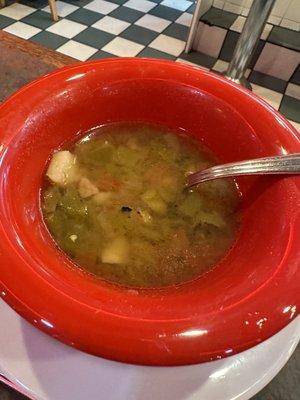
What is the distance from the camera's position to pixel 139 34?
2324mm

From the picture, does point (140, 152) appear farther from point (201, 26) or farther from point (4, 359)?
point (201, 26)

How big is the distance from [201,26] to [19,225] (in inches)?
78.6

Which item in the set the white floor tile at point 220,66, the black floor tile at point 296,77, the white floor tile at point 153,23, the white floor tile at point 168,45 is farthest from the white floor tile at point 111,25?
the black floor tile at point 296,77

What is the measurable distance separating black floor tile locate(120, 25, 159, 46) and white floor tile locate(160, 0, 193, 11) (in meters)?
0.45

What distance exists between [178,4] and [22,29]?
1150 millimetres

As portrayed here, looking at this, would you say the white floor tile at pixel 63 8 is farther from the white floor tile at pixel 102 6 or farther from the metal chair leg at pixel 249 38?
the metal chair leg at pixel 249 38

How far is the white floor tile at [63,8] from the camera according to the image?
8.10 ft

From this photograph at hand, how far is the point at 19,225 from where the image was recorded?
1.93ft

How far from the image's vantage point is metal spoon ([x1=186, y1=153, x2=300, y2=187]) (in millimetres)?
650

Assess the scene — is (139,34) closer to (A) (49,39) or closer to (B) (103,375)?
(A) (49,39)

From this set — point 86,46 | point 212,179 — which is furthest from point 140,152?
point 86,46

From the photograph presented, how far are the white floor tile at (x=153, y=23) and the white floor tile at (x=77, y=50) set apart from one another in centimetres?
48

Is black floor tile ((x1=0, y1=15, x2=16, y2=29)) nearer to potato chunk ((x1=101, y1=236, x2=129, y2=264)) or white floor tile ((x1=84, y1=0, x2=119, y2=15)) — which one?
white floor tile ((x1=84, y1=0, x2=119, y2=15))

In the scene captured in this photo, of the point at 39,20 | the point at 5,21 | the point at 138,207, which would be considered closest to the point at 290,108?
the point at 138,207
